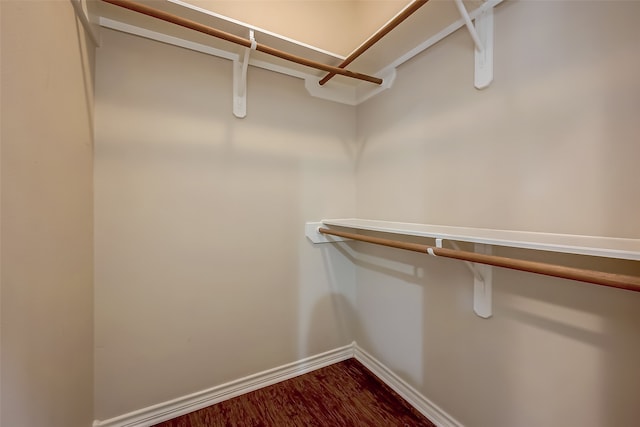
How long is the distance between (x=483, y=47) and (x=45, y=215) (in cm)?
172

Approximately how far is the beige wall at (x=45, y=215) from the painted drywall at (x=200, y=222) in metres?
0.12

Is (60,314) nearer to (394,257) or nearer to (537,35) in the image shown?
(394,257)

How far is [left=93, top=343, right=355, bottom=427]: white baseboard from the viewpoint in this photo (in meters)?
1.26

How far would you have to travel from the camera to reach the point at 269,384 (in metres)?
1.57

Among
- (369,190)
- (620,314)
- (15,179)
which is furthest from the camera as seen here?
(369,190)

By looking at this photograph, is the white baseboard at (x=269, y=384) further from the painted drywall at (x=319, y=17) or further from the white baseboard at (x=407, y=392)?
the painted drywall at (x=319, y=17)

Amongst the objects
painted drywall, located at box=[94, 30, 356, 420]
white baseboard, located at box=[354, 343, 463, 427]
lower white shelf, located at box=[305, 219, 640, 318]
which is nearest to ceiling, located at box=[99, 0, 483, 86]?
painted drywall, located at box=[94, 30, 356, 420]

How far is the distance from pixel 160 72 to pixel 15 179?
93cm

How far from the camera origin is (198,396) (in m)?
1.39

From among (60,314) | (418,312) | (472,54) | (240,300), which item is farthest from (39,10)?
(418,312)

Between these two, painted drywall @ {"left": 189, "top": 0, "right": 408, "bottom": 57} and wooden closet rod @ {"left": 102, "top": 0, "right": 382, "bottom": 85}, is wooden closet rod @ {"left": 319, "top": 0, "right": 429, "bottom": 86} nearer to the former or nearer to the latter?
wooden closet rod @ {"left": 102, "top": 0, "right": 382, "bottom": 85}

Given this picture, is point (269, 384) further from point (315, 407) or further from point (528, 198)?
point (528, 198)

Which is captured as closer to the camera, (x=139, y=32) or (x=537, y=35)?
(x=537, y=35)

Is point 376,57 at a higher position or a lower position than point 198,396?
higher
